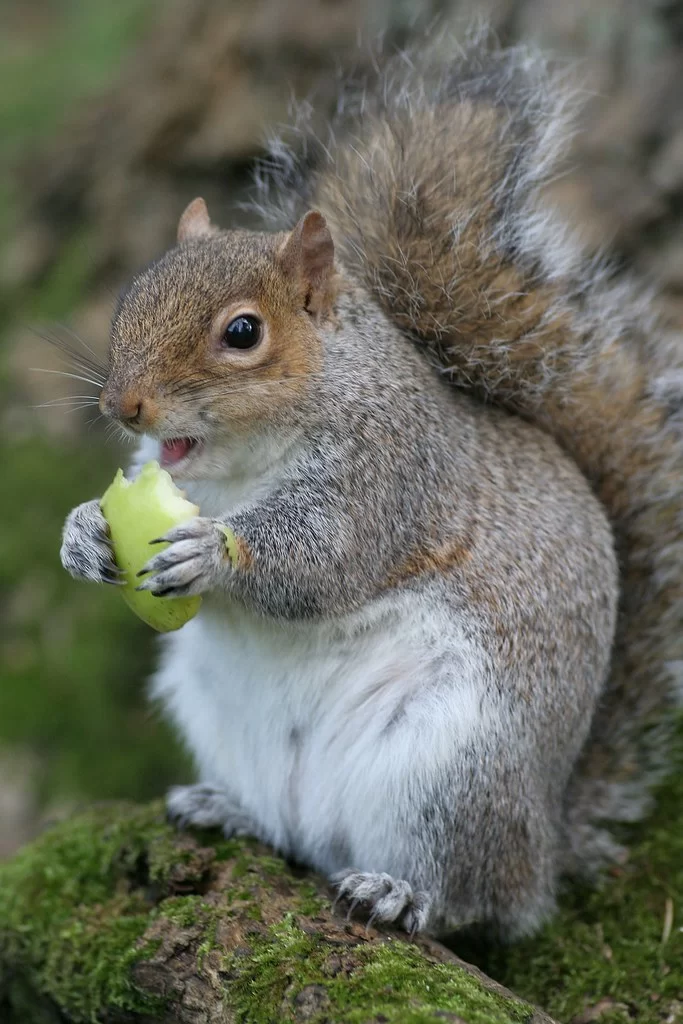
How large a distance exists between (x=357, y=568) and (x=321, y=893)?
642 millimetres

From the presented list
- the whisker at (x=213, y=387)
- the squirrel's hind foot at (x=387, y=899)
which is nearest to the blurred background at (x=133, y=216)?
the whisker at (x=213, y=387)

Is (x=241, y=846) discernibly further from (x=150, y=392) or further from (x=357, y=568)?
(x=150, y=392)

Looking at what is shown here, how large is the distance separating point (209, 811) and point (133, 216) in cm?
312

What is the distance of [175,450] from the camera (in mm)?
2096

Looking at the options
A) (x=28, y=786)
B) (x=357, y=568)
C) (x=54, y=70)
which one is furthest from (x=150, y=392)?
(x=54, y=70)

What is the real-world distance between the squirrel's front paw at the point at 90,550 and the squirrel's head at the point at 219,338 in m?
0.18

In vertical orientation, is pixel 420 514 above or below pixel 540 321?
below

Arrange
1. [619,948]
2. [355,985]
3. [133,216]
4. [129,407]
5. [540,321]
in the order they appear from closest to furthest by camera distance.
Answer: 1. [355,985]
2. [129,407]
3. [619,948]
4. [540,321]
5. [133,216]

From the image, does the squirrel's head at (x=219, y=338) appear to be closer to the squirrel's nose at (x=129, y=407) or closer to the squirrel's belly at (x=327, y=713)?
the squirrel's nose at (x=129, y=407)

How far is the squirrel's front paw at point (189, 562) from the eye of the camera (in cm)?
194

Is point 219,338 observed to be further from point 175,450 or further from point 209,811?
point 209,811

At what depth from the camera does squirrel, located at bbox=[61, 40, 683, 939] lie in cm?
207

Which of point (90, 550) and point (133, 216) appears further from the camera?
Answer: point (133, 216)

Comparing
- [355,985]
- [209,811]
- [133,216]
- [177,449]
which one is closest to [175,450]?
[177,449]
